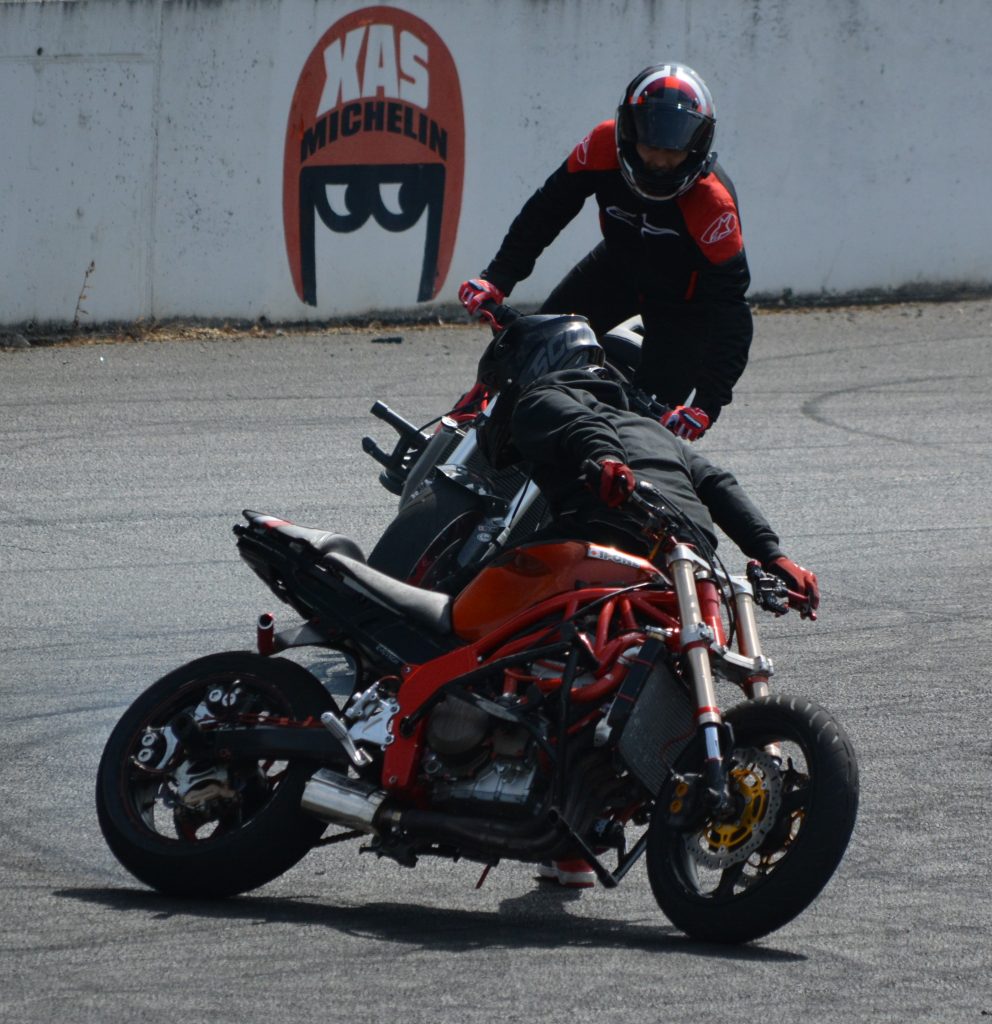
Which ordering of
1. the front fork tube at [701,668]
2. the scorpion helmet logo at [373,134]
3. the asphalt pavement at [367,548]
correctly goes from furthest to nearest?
the scorpion helmet logo at [373,134]
the front fork tube at [701,668]
the asphalt pavement at [367,548]

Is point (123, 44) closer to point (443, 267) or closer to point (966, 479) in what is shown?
point (443, 267)

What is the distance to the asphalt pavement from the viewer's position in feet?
12.9

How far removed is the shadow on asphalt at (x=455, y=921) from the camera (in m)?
4.20

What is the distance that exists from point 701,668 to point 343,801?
92 centimetres

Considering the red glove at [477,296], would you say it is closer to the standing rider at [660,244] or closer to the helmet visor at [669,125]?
the standing rider at [660,244]

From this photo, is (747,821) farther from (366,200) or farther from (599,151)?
(366,200)

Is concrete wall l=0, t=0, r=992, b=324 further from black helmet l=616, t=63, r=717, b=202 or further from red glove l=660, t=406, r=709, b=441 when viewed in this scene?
red glove l=660, t=406, r=709, b=441

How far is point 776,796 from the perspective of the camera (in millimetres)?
4109

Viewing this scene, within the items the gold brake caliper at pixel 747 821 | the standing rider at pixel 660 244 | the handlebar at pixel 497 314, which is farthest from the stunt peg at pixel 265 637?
the standing rider at pixel 660 244

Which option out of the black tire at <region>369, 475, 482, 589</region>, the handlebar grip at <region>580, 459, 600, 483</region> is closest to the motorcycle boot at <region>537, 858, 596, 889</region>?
the handlebar grip at <region>580, 459, 600, 483</region>

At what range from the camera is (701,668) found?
13.9 feet

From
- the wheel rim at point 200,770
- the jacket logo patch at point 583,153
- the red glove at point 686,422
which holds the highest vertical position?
the jacket logo patch at point 583,153

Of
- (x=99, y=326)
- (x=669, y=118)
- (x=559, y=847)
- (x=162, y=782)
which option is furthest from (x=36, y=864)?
(x=99, y=326)

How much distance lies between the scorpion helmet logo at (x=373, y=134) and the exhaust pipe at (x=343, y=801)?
8087mm
